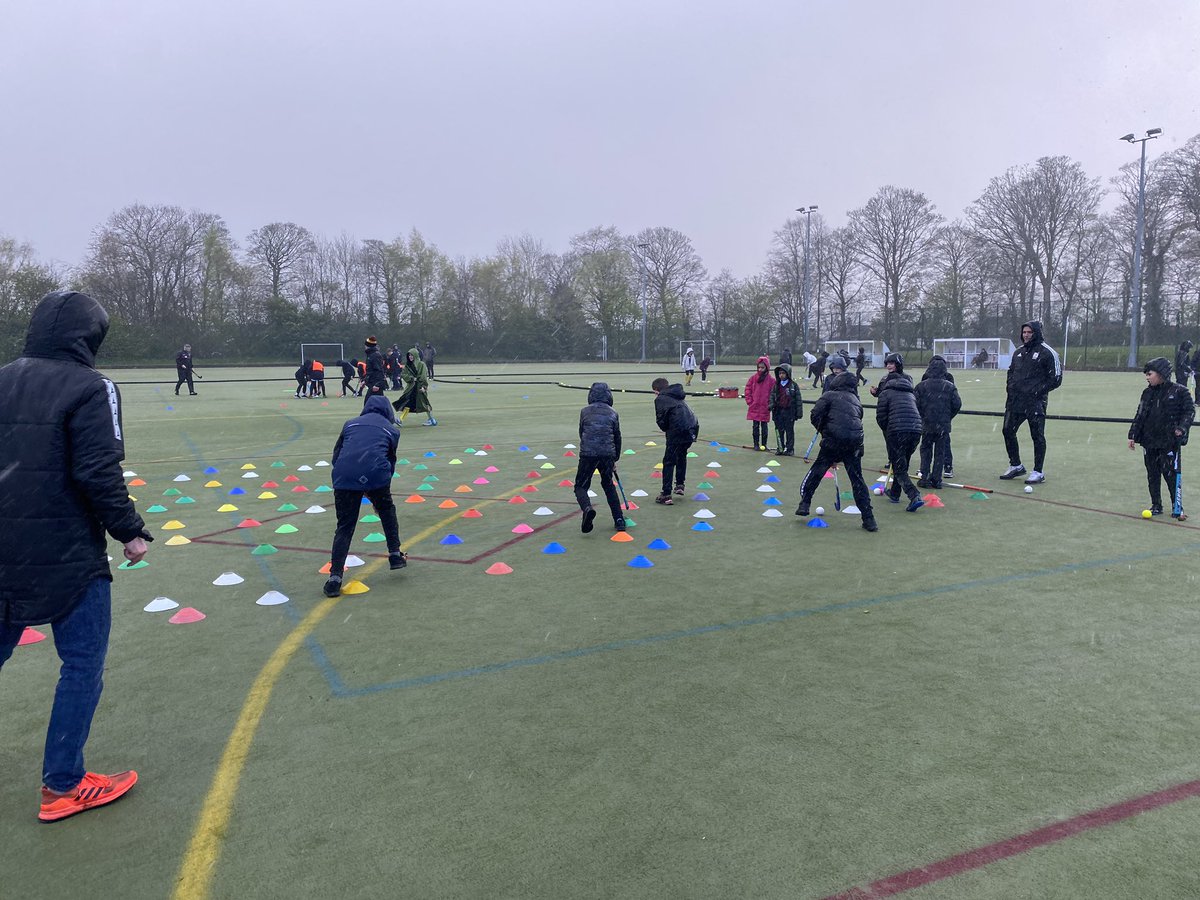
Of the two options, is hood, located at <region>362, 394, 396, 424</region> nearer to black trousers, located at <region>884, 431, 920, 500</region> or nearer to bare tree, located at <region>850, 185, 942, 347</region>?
black trousers, located at <region>884, 431, 920, 500</region>


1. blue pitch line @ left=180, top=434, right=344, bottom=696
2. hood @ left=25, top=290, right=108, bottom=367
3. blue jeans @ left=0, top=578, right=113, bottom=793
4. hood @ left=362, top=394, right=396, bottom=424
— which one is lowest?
blue pitch line @ left=180, top=434, right=344, bottom=696

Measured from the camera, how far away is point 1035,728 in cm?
363

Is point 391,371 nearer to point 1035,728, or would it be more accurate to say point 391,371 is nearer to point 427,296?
point 1035,728

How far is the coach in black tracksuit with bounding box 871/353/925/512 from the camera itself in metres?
A: 8.58

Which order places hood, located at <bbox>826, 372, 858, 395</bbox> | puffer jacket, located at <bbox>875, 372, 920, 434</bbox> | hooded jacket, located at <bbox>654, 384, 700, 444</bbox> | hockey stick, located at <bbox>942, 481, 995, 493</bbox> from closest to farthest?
hood, located at <bbox>826, 372, 858, 395</bbox> < puffer jacket, located at <bbox>875, 372, 920, 434</bbox> < hooded jacket, located at <bbox>654, 384, 700, 444</bbox> < hockey stick, located at <bbox>942, 481, 995, 493</bbox>

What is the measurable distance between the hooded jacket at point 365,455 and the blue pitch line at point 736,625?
1.89m

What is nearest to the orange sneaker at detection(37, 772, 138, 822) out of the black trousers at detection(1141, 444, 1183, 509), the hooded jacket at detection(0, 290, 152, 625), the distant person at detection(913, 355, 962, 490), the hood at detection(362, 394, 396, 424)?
the hooded jacket at detection(0, 290, 152, 625)

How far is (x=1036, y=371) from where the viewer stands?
31.6 feet

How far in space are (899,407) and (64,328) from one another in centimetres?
781

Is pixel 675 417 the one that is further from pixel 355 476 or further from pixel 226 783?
pixel 226 783

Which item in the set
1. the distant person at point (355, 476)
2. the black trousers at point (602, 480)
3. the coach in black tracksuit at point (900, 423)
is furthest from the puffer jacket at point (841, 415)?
the distant person at point (355, 476)

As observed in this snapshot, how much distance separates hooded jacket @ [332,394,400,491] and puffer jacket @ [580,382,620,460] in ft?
7.06

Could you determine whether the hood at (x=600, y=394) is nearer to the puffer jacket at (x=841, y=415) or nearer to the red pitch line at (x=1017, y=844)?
the puffer jacket at (x=841, y=415)

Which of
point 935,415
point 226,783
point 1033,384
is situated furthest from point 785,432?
point 226,783
